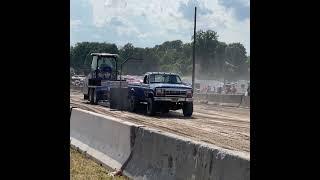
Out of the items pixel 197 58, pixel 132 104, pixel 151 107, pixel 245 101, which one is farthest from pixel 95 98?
pixel 197 58

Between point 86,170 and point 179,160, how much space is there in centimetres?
321

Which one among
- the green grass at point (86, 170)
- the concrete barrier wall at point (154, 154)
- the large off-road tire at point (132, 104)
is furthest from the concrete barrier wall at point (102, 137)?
the large off-road tire at point (132, 104)

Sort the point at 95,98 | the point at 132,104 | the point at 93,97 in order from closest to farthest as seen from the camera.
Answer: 1. the point at 132,104
2. the point at 95,98
3. the point at 93,97

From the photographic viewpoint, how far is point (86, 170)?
359 inches

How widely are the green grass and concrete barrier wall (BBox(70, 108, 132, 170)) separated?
0.18 metres

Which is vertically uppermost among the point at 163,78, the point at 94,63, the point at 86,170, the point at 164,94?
the point at 94,63

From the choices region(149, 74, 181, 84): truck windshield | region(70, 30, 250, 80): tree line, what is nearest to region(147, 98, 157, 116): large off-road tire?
region(149, 74, 181, 84): truck windshield

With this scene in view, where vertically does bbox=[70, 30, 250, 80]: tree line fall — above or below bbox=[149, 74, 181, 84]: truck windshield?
above

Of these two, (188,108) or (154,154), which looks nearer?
(154,154)

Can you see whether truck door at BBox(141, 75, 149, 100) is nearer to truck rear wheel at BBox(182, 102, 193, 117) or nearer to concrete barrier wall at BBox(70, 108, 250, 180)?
truck rear wheel at BBox(182, 102, 193, 117)

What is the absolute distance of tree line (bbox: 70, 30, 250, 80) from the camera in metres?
100

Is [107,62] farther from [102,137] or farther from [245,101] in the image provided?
[102,137]
